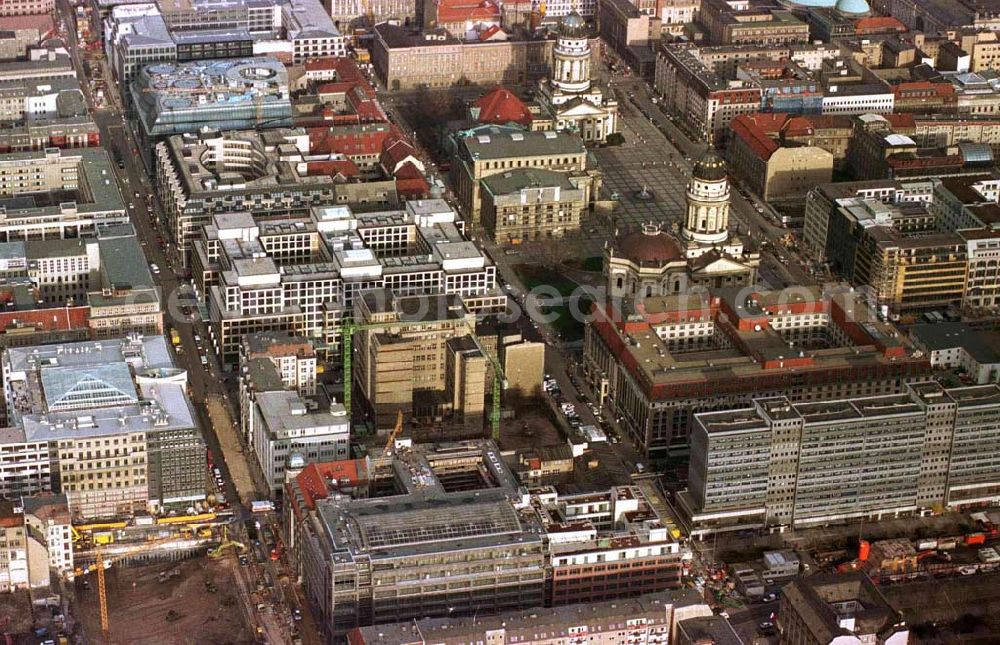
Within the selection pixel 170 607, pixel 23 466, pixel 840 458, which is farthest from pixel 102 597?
pixel 840 458

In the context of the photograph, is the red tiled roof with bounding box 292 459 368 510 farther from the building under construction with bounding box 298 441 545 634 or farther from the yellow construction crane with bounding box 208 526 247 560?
the yellow construction crane with bounding box 208 526 247 560

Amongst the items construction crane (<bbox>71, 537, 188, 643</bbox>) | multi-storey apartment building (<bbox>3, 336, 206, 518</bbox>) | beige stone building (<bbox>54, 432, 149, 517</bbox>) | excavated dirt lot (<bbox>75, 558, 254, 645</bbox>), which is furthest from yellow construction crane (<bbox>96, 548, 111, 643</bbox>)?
multi-storey apartment building (<bbox>3, 336, 206, 518</bbox>)

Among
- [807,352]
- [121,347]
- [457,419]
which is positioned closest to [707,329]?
[807,352]

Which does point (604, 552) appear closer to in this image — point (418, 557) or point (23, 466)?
point (418, 557)

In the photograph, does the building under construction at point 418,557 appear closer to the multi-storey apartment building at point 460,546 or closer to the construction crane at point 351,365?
the multi-storey apartment building at point 460,546

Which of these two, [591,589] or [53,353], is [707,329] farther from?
[53,353]

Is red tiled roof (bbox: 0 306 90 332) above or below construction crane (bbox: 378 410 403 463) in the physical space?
above

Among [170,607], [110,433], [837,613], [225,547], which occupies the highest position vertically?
[110,433]
